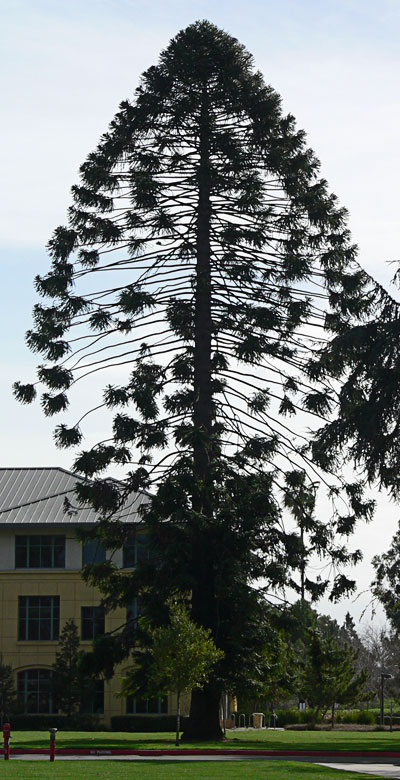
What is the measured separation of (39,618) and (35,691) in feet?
11.6

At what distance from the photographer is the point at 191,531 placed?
3203 centimetres

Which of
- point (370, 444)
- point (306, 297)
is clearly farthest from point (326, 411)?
point (370, 444)

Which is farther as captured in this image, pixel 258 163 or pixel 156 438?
pixel 258 163

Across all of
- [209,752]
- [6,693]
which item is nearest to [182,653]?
[209,752]

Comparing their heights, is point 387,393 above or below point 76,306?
below

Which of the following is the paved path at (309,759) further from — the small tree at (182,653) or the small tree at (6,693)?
the small tree at (6,693)

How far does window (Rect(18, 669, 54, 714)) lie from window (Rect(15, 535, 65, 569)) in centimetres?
520

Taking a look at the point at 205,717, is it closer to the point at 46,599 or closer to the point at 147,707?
the point at 147,707

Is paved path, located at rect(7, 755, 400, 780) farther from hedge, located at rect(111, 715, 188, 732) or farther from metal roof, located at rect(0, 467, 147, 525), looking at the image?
metal roof, located at rect(0, 467, 147, 525)

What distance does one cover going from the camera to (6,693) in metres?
53.7

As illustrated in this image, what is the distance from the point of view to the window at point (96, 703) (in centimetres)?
5409

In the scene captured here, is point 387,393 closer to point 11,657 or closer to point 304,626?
point 304,626

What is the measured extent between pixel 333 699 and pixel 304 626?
25.1 metres

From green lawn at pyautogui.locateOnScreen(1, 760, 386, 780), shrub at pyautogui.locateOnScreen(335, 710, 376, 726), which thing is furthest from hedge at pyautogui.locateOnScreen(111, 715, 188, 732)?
green lawn at pyautogui.locateOnScreen(1, 760, 386, 780)
